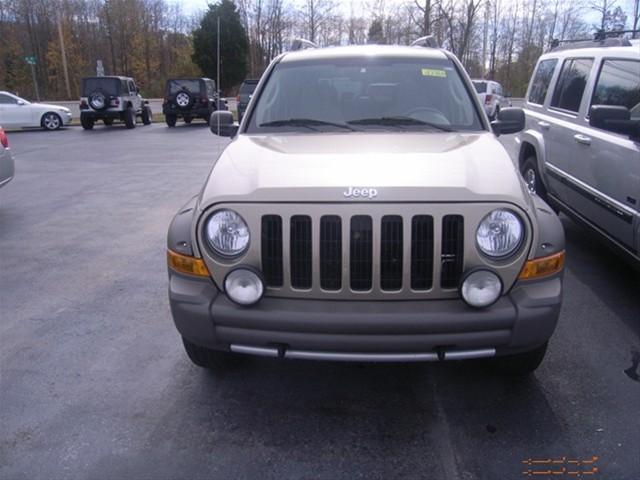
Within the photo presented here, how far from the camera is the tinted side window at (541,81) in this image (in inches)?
259

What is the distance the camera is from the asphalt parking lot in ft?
8.63

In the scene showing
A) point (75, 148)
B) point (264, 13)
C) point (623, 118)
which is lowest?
point (75, 148)

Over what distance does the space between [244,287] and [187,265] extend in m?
0.37

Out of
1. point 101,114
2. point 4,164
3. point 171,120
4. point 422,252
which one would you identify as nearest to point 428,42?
point 422,252

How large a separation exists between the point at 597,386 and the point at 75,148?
1510 centimetres

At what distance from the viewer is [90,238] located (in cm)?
639

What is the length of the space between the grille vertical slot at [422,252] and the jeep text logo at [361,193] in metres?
0.22

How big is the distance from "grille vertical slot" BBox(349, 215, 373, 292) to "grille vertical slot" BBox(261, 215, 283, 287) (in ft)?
1.14

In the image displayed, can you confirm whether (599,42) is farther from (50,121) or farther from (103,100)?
(50,121)

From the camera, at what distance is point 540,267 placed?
2.74 metres

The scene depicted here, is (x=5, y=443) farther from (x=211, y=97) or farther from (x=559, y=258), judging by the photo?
(x=211, y=97)

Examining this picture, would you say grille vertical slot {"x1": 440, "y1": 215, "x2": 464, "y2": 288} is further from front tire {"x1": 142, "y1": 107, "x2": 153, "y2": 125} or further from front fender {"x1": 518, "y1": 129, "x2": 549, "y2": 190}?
front tire {"x1": 142, "y1": 107, "x2": 153, "y2": 125}

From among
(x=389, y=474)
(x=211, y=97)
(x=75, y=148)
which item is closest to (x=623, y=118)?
(x=389, y=474)

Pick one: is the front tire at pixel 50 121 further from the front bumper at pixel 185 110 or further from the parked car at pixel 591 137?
the parked car at pixel 591 137
